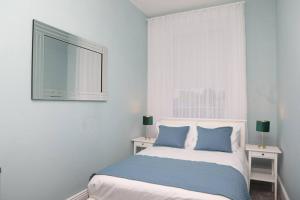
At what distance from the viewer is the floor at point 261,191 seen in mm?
2736

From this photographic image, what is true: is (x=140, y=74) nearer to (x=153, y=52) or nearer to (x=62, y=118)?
(x=153, y=52)

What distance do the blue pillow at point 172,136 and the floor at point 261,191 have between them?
46.2 inches

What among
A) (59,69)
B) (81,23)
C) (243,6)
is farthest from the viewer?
(243,6)

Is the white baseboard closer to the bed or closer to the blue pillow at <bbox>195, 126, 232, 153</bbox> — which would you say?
the bed

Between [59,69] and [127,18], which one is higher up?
[127,18]

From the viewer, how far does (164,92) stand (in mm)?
3932

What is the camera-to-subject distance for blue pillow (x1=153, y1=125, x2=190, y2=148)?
3.05 meters

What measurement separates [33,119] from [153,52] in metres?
2.66

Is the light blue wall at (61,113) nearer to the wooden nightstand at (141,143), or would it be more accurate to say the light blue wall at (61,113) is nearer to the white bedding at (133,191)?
the wooden nightstand at (141,143)

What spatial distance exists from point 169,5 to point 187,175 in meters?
2.93

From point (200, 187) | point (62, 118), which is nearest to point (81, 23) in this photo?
point (62, 118)

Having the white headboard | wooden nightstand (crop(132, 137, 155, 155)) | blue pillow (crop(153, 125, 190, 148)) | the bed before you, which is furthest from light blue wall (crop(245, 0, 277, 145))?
wooden nightstand (crop(132, 137, 155, 155))

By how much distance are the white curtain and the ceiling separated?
96 mm

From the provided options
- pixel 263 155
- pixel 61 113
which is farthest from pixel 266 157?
pixel 61 113
